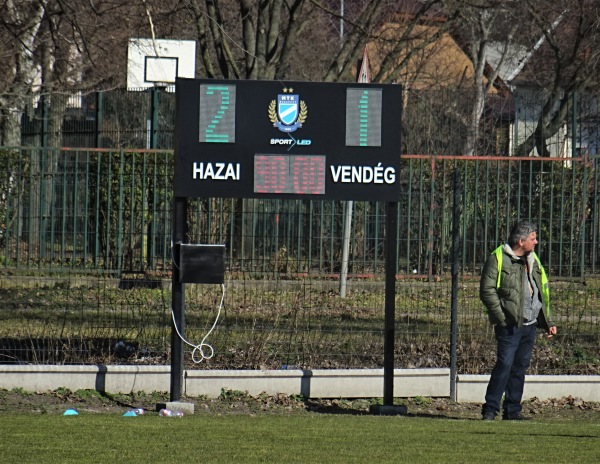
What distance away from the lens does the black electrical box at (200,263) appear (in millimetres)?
9969

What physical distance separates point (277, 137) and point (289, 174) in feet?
1.19

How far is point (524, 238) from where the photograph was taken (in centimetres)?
A: 1000

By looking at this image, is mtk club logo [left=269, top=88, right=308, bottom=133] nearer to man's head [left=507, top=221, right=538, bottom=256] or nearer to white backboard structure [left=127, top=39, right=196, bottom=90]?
man's head [left=507, top=221, right=538, bottom=256]

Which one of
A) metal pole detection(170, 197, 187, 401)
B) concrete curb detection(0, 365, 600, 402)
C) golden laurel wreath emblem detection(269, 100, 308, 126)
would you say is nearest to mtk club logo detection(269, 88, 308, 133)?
golden laurel wreath emblem detection(269, 100, 308, 126)

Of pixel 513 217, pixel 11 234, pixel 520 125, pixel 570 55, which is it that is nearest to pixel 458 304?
pixel 513 217

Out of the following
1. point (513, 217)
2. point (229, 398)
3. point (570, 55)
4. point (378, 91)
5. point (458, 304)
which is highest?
point (570, 55)

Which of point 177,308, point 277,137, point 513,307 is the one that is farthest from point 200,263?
point 513,307

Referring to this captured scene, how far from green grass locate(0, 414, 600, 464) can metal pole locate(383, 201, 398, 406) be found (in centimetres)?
68

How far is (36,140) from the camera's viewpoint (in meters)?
21.7

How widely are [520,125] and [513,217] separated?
25.1 feet

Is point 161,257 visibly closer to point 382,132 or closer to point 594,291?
point 382,132

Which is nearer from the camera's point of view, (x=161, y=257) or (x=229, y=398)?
(x=229, y=398)

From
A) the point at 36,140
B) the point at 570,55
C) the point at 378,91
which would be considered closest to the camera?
the point at 378,91

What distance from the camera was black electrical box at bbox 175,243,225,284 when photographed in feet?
32.7
